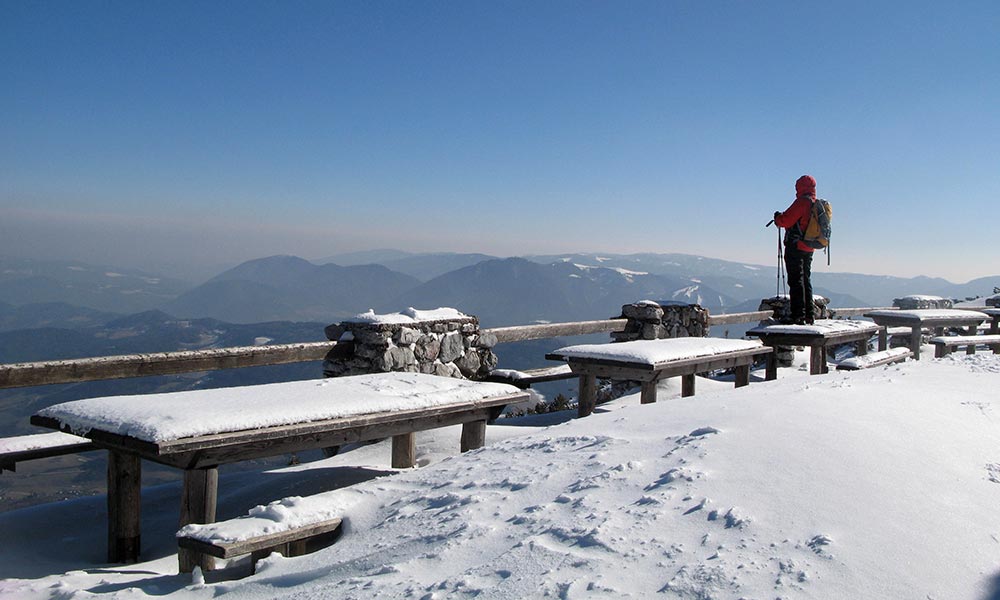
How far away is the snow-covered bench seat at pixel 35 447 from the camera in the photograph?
470cm

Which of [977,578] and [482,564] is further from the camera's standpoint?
[482,564]

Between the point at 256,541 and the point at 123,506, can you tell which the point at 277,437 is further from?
the point at 123,506

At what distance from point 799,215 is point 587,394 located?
13.7 ft

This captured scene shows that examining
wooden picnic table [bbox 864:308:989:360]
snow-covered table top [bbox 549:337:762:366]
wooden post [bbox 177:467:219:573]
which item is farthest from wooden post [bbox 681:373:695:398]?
wooden picnic table [bbox 864:308:989:360]

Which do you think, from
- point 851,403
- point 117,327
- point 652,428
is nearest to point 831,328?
point 851,403

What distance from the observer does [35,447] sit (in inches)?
189

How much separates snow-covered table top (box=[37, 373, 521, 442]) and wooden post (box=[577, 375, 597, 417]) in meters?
1.61

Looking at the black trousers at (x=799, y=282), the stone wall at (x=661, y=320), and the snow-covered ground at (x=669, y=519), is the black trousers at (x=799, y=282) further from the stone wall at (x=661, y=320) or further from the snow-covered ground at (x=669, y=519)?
the snow-covered ground at (x=669, y=519)

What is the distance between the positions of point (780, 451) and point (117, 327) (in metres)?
222

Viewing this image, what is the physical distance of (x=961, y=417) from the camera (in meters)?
3.81

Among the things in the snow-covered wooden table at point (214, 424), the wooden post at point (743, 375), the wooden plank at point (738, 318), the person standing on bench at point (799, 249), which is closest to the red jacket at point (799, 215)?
the person standing on bench at point (799, 249)

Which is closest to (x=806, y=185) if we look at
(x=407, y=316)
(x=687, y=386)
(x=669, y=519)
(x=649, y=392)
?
(x=687, y=386)

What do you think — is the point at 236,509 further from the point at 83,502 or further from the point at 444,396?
the point at 444,396

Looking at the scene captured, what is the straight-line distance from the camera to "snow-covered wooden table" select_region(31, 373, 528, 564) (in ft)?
10.8
